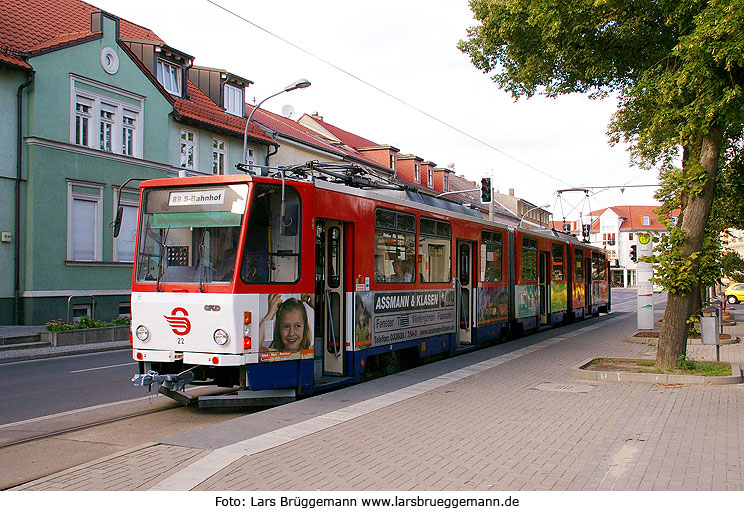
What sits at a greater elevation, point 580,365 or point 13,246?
point 13,246

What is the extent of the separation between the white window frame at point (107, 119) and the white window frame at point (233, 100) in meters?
7.70

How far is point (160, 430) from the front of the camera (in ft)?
26.6

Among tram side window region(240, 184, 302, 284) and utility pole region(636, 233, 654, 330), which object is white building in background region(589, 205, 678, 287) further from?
tram side window region(240, 184, 302, 284)

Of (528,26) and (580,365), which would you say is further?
(528,26)

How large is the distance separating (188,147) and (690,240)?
22533 mm

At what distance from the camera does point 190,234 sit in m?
8.92

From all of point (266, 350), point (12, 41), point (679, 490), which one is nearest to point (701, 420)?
point (679, 490)

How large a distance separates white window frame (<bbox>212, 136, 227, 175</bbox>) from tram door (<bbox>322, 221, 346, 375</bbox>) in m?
21.8

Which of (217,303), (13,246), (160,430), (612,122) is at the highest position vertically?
(612,122)

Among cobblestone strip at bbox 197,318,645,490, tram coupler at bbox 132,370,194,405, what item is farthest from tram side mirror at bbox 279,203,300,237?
cobblestone strip at bbox 197,318,645,490

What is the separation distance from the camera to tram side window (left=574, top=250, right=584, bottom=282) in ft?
84.4

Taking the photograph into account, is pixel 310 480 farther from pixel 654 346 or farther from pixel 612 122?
pixel 612 122

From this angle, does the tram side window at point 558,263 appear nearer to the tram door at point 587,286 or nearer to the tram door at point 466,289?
the tram door at point 587,286

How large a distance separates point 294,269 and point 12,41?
18.4 meters
